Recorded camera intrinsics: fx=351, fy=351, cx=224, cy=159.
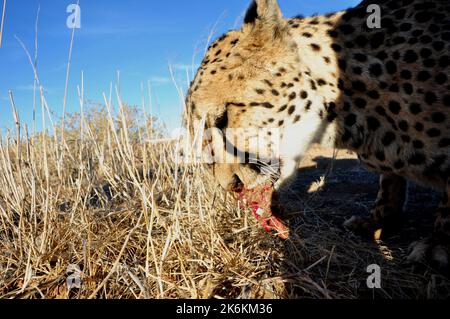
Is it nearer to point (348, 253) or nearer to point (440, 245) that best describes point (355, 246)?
point (348, 253)

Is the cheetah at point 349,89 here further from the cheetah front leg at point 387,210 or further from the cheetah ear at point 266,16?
the cheetah front leg at point 387,210

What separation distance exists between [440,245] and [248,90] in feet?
4.25

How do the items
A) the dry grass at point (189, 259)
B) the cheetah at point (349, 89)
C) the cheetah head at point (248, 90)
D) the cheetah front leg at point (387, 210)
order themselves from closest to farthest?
1. the dry grass at point (189, 259)
2. the cheetah at point (349, 89)
3. the cheetah head at point (248, 90)
4. the cheetah front leg at point (387, 210)

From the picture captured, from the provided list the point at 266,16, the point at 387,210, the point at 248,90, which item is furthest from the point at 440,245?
the point at 266,16

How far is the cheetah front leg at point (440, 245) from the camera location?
177 centimetres

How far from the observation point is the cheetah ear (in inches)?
74.3

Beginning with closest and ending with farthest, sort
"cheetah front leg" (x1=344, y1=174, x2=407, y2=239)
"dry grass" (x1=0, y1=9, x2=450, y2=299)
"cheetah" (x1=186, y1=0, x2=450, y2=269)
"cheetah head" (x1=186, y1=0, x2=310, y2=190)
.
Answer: "dry grass" (x1=0, y1=9, x2=450, y2=299)
"cheetah" (x1=186, y1=0, x2=450, y2=269)
"cheetah head" (x1=186, y1=0, x2=310, y2=190)
"cheetah front leg" (x1=344, y1=174, x2=407, y2=239)

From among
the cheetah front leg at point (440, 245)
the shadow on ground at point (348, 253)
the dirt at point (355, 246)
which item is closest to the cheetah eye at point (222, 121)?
the dirt at point (355, 246)

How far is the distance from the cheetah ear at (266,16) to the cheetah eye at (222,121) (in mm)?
506

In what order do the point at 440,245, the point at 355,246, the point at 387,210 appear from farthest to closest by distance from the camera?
the point at 387,210, the point at 355,246, the point at 440,245

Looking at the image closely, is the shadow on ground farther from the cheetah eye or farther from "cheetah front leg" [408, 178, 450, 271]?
the cheetah eye

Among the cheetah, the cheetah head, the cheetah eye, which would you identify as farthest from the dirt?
the cheetah eye

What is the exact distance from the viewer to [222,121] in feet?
6.51
